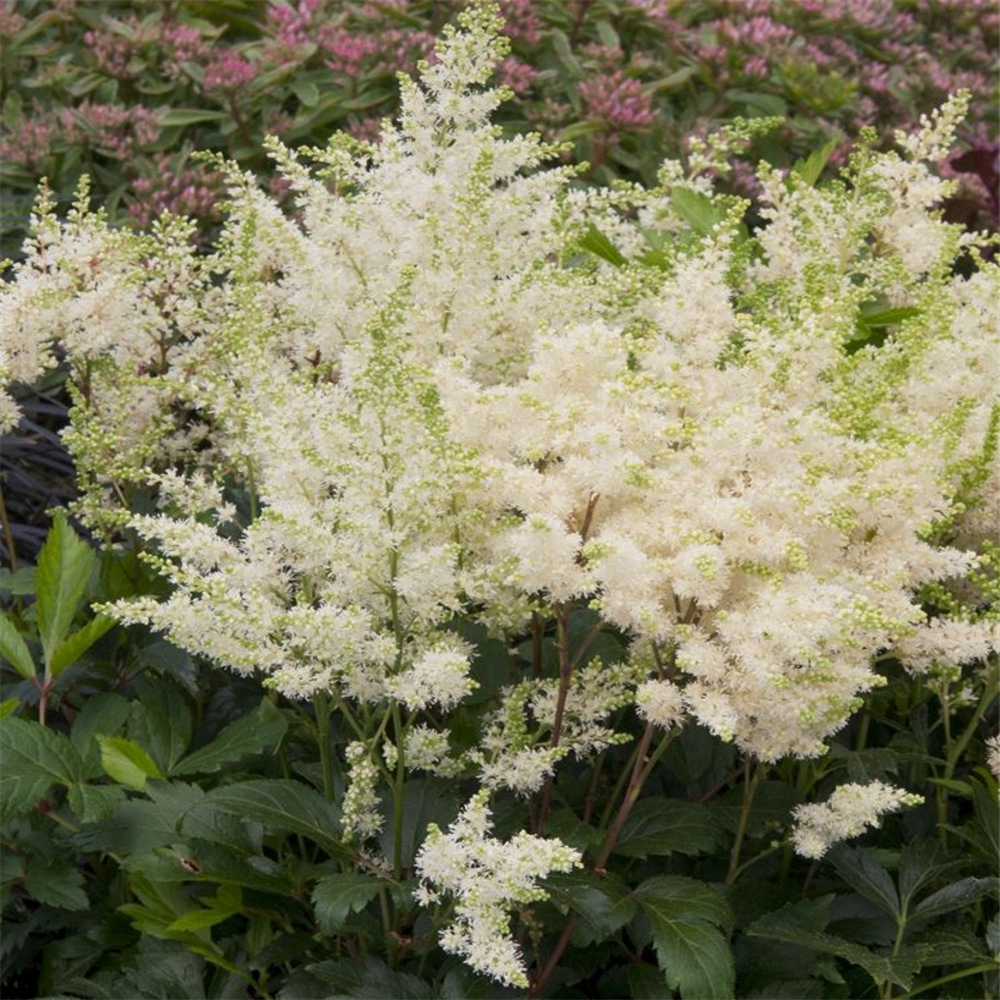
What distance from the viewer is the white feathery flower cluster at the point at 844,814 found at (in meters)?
1.90

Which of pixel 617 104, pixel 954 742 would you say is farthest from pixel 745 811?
pixel 617 104

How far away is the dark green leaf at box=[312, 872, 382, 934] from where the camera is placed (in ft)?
5.96

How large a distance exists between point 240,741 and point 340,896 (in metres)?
0.40

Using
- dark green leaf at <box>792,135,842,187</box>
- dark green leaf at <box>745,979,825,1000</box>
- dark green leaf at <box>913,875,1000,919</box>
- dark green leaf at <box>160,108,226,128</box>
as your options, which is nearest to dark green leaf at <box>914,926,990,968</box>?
dark green leaf at <box>913,875,1000,919</box>

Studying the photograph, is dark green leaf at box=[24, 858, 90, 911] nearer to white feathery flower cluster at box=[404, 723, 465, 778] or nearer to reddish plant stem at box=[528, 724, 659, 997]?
white feathery flower cluster at box=[404, 723, 465, 778]

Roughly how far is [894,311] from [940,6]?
12.3 ft

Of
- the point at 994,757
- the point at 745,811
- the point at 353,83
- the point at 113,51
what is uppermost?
the point at 994,757

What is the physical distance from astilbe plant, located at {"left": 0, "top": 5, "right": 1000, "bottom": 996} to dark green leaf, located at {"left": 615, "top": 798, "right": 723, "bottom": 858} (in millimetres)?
68

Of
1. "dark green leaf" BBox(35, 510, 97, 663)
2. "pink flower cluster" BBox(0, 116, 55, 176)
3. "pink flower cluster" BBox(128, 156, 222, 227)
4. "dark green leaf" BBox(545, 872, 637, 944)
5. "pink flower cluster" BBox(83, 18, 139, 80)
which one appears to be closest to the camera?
"dark green leaf" BBox(545, 872, 637, 944)

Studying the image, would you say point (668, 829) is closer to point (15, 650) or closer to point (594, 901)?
point (594, 901)

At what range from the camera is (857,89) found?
17.4 ft

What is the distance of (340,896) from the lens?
1.85 metres

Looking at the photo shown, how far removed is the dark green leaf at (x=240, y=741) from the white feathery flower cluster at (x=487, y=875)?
1.51 ft

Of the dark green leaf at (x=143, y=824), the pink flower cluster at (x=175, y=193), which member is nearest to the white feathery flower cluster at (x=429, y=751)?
the dark green leaf at (x=143, y=824)
